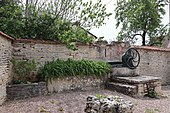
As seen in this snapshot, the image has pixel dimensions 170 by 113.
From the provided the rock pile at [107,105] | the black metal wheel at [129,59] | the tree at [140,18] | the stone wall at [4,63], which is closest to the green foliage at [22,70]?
the stone wall at [4,63]

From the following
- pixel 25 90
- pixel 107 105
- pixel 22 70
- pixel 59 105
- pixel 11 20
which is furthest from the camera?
pixel 11 20

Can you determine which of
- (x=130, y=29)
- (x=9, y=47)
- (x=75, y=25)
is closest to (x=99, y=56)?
(x=75, y=25)

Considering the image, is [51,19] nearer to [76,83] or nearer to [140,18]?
[76,83]

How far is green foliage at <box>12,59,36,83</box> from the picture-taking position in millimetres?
6086

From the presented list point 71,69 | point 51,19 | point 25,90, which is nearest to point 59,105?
point 25,90

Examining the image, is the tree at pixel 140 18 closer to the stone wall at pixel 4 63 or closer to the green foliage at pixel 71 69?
the green foliage at pixel 71 69

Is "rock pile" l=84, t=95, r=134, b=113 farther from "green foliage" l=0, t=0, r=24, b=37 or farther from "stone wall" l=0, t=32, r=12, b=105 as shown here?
"green foliage" l=0, t=0, r=24, b=37

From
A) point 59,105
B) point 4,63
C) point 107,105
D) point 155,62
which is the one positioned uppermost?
point 4,63

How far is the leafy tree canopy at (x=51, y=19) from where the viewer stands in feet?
23.1

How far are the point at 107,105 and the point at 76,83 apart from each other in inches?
130

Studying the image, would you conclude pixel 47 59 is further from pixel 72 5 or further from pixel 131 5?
pixel 131 5

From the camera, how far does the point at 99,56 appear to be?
28.7 feet

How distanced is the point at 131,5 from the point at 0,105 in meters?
13.0

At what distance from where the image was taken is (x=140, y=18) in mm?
15117
